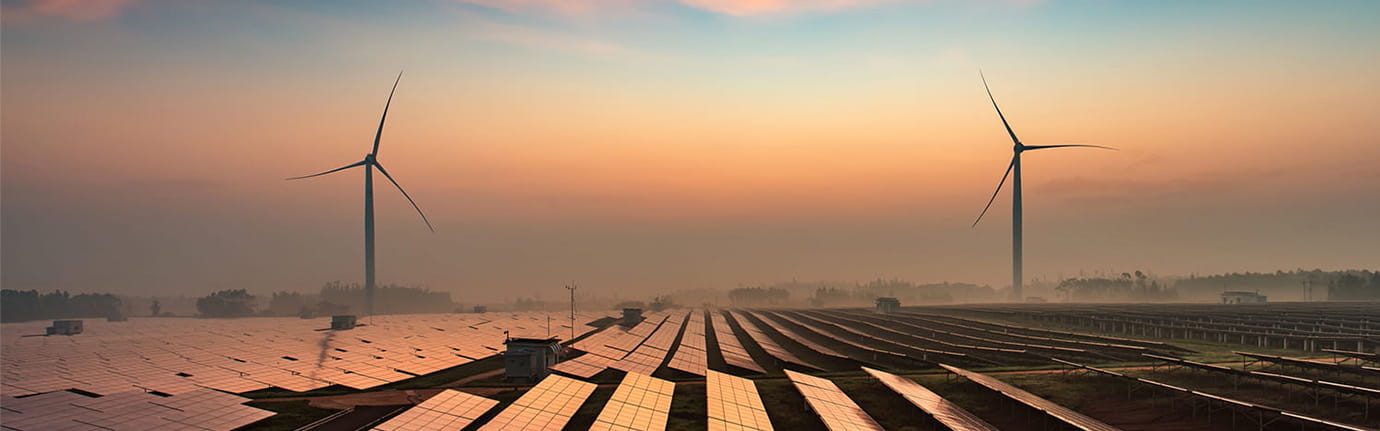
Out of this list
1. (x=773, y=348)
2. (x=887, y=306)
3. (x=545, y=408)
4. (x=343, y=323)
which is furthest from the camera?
(x=887, y=306)

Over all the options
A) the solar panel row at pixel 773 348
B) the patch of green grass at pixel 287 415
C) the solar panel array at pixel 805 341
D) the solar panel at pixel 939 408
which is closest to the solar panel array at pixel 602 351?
the solar panel row at pixel 773 348

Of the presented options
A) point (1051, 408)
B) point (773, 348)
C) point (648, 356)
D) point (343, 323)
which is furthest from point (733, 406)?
point (343, 323)

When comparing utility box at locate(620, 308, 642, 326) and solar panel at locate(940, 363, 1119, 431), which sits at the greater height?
solar panel at locate(940, 363, 1119, 431)

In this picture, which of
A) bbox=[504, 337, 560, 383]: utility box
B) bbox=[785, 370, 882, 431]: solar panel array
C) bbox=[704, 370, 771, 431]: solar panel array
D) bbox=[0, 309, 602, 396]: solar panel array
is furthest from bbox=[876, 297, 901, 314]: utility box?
bbox=[704, 370, 771, 431]: solar panel array

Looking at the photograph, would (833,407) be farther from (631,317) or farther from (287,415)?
(631,317)

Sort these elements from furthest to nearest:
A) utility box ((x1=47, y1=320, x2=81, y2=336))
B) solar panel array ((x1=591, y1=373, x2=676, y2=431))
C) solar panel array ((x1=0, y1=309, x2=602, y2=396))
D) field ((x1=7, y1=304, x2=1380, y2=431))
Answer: utility box ((x1=47, y1=320, x2=81, y2=336)) → solar panel array ((x1=0, y1=309, x2=602, y2=396)) → field ((x1=7, y1=304, x2=1380, y2=431)) → solar panel array ((x1=591, y1=373, x2=676, y2=431))

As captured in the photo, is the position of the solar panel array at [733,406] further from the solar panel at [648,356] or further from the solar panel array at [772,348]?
the solar panel array at [772,348]

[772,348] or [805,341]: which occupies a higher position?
[772,348]

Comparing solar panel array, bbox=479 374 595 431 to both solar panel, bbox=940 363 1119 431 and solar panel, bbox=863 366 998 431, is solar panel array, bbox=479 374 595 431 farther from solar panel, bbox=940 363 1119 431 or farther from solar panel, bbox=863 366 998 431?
solar panel, bbox=940 363 1119 431
